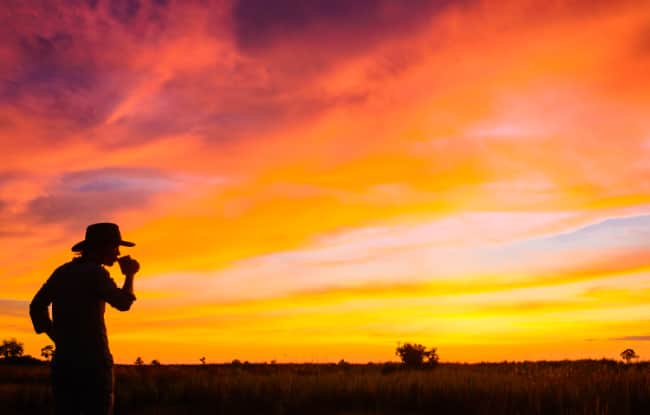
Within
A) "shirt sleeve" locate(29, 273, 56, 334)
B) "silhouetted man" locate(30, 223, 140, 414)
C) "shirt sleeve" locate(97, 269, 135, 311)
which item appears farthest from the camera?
"shirt sleeve" locate(29, 273, 56, 334)

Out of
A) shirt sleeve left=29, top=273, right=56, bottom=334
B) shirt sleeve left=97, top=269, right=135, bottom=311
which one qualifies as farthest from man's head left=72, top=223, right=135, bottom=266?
shirt sleeve left=29, top=273, right=56, bottom=334

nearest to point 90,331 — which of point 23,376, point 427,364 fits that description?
point 23,376

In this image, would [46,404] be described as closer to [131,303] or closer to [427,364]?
[131,303]

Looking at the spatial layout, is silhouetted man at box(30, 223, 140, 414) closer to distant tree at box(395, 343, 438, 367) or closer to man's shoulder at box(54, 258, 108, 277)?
man's shoulder at box(54, 258, 108, 277)

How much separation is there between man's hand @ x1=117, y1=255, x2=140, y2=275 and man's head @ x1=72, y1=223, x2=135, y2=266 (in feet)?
0.30

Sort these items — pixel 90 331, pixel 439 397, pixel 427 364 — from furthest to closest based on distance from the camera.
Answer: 1. pixel 427 364
2. pixel 439 397
3. pixel 90 331

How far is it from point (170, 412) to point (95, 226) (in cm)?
907

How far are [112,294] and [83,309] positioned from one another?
1.07ft

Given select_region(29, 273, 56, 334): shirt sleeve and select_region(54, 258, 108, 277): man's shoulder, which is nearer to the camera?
select_region(54, 258, 108, 277): man's shoulder

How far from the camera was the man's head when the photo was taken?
7.18m

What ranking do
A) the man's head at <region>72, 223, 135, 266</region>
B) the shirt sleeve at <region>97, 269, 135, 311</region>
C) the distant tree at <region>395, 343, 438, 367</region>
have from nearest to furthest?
1. the shirt sleeve at <region>97, 269, 135, 311</region>
2. the man's head at <region>72, 223, 135, 266</region>
3. the distant tree at <region>395, 343, 438, 367</region>

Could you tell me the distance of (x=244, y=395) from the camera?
1638 centimetres

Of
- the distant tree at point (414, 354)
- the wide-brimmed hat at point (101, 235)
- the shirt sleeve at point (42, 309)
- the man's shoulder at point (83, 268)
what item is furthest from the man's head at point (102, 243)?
the distant tree at point (414, 354)

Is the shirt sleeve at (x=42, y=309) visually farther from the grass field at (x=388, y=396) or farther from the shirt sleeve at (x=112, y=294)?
the grass field at (x=388, y=396)
